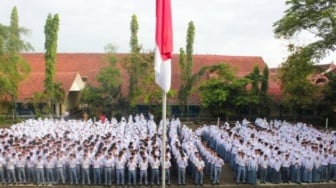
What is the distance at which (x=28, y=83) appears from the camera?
27.7 meters

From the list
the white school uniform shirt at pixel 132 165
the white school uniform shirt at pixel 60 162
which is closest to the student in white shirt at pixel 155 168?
the white school uniform shirt at pixel 132 165

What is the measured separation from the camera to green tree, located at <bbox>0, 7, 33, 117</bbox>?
2162cm

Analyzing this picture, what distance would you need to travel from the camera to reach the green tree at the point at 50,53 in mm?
25266

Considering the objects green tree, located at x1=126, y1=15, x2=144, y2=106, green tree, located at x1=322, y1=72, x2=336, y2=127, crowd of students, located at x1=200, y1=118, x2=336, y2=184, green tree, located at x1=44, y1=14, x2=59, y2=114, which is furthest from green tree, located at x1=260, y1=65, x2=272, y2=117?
green tree, located at x1=44, y1=14, x2=59, y2=114

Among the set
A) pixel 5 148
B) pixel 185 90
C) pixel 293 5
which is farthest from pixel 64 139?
pixel 293 5

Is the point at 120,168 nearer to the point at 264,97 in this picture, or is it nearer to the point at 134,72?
the point at 134,72

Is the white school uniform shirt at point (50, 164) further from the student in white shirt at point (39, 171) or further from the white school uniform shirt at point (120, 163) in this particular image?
the white school uniform shirt at point (120, 163)

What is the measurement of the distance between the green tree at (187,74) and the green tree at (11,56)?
9.48 metres

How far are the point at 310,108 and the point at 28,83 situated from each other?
1880cm

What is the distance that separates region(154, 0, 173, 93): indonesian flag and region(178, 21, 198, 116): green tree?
65.1 ft

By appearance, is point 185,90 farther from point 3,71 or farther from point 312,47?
point 3,71

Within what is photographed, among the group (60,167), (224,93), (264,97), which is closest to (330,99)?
(264,97)

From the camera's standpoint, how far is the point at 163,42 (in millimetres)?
6086

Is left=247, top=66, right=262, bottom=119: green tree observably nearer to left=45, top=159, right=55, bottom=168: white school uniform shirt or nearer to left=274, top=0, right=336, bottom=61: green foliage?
left=274, top=0, right=336, bottom=61: green foliage
